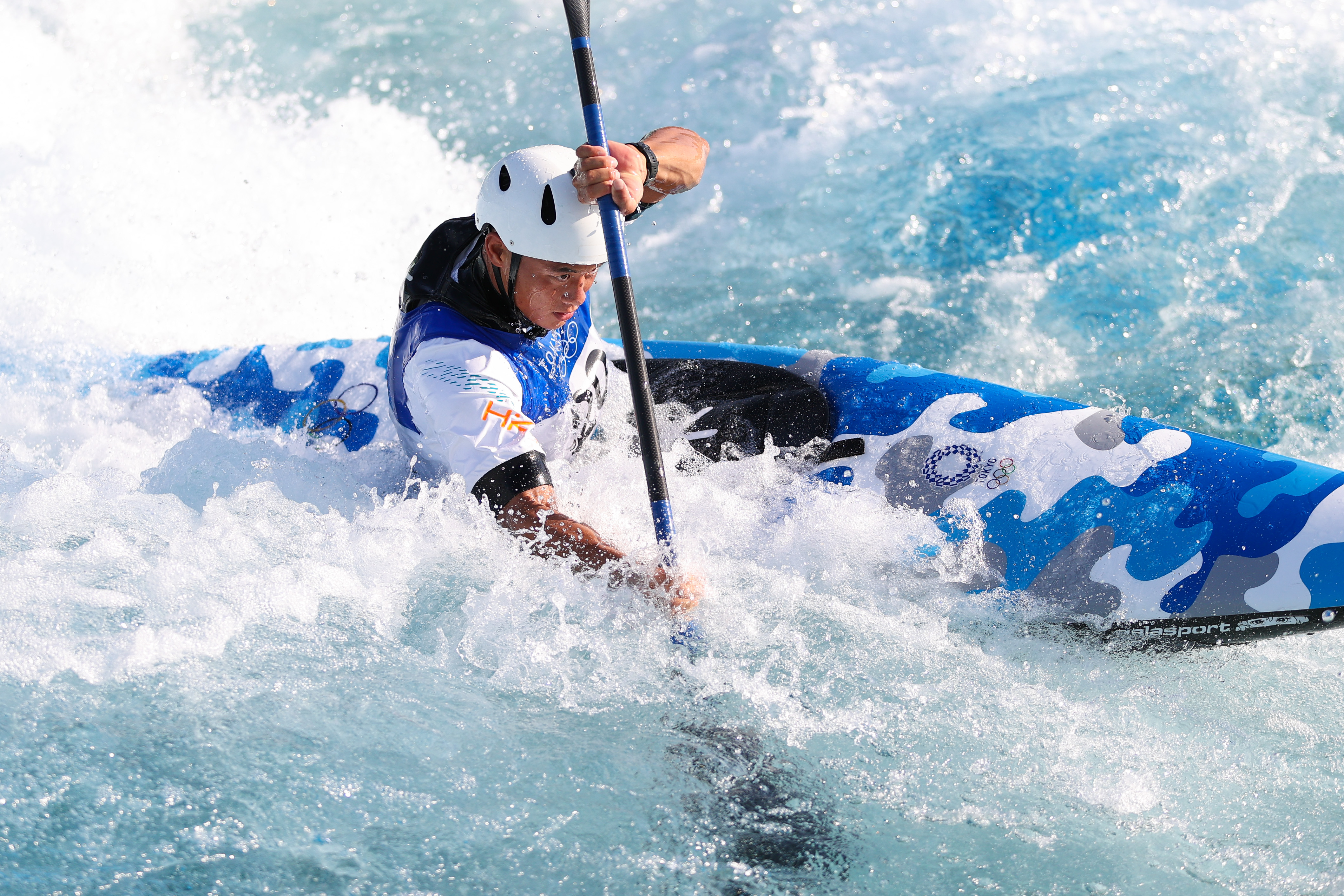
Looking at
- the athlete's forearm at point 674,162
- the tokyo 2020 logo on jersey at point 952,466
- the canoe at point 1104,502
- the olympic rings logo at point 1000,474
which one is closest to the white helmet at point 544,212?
the athlete's forearm at point 674,162

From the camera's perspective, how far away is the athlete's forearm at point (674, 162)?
10.4 ft

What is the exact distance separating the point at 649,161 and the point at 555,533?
115 cm

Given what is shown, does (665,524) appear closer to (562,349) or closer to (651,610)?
(651,610)

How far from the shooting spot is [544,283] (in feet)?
9.06

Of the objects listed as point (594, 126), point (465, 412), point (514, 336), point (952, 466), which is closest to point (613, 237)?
point (594, 126)

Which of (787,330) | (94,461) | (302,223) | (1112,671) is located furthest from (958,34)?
(94,461)

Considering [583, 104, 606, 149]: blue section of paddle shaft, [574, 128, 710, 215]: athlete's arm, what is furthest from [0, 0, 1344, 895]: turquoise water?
[583, 104, 606, 149]: blue section of paddle shaft

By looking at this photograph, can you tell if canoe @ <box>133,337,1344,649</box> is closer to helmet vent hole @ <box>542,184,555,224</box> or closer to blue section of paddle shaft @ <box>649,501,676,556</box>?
blue section of paddle shaft @ <box>649,501,676,556</box>

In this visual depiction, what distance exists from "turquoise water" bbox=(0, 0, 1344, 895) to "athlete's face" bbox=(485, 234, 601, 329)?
1.56ft

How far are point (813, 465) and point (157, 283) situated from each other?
3562mm

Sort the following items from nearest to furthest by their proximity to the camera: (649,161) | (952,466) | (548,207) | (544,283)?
(548,207) < (544,283) < (649,161) < (952,466)

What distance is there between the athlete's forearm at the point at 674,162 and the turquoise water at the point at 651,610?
74cm

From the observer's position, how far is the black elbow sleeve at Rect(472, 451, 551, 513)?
99.7 inches

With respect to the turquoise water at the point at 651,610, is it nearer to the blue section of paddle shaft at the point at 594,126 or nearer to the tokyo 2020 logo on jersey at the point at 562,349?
the tokyo 2020 logo on jersey at the point at 562,349
